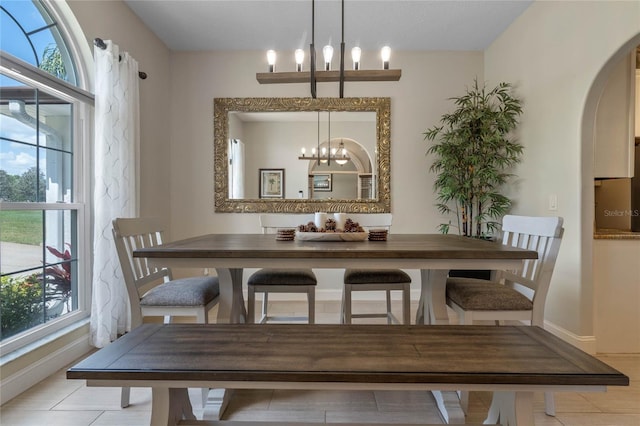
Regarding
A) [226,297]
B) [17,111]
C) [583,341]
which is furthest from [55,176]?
[583,341]

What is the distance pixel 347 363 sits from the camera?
97 centimetres

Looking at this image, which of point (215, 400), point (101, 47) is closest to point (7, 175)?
point (101, 47)

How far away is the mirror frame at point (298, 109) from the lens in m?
3.53

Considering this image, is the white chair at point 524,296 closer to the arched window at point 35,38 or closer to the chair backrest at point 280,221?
the chair backrest at point 280,221

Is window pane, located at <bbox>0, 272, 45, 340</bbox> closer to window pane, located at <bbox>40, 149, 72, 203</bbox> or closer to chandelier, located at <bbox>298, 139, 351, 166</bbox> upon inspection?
window pane, located at <bbox>40, 149, 72, 203</bbox>

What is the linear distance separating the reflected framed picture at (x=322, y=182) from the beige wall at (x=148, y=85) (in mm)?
1582

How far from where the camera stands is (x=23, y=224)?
196cm

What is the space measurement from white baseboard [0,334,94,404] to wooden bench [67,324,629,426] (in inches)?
48.1

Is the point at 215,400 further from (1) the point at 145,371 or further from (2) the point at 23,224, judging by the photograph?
(2) the point at 23,224

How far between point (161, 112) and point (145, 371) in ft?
10.2

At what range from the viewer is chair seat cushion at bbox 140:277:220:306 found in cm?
173

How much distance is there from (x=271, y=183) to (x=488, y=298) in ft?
8.06

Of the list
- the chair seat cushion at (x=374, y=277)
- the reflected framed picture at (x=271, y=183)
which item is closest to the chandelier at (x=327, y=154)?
the reflected framed picture at (x=271, y=183)

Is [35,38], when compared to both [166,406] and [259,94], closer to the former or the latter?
[259,94]
